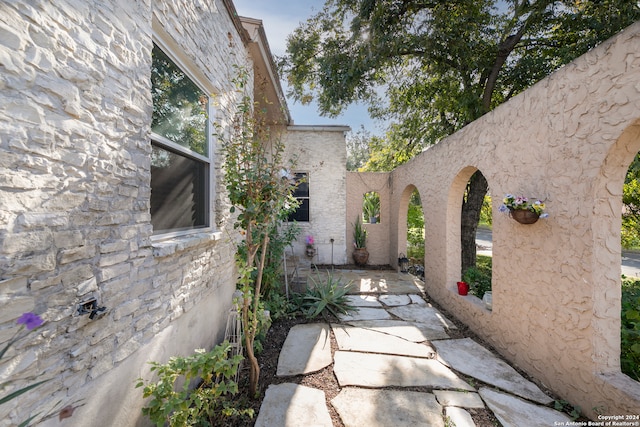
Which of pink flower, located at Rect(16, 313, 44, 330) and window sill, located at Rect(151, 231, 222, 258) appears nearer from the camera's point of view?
pink flower, located at Rect(16, 313, 44, 330)

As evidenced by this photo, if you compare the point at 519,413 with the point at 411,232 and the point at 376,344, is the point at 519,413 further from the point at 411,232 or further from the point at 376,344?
the point at 411,232

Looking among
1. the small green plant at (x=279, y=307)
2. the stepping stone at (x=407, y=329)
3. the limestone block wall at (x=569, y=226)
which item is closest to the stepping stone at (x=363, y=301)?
the stepping stone at (x=407, y=329)

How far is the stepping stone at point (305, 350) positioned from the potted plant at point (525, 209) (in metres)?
2.34

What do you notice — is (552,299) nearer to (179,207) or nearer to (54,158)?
(179,207)

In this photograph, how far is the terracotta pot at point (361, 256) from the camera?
6.98 m

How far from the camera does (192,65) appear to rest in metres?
2.32

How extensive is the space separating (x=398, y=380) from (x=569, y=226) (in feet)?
6.48

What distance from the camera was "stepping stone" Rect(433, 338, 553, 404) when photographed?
88.4 inches

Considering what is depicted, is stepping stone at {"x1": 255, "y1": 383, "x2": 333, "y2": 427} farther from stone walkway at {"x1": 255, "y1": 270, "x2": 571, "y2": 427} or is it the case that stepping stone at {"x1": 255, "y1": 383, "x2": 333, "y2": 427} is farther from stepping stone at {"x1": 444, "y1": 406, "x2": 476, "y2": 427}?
stepping stone at {"x1": 444, "y1": 406, "x2": 476, "y2": 427}

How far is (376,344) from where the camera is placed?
3.01 m

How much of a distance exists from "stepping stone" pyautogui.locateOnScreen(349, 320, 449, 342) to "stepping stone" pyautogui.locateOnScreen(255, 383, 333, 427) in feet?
4.72

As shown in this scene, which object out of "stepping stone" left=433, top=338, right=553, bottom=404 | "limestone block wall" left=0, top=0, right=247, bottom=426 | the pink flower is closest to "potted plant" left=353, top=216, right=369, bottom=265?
"stepping stone" left=433, top=338, right=553, bottom=404

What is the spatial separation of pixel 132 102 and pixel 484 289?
4524mm

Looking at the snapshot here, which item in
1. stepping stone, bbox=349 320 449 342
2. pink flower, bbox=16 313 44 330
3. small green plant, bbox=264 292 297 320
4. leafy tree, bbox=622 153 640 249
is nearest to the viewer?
pink flower, bbox=16 313 44 330
